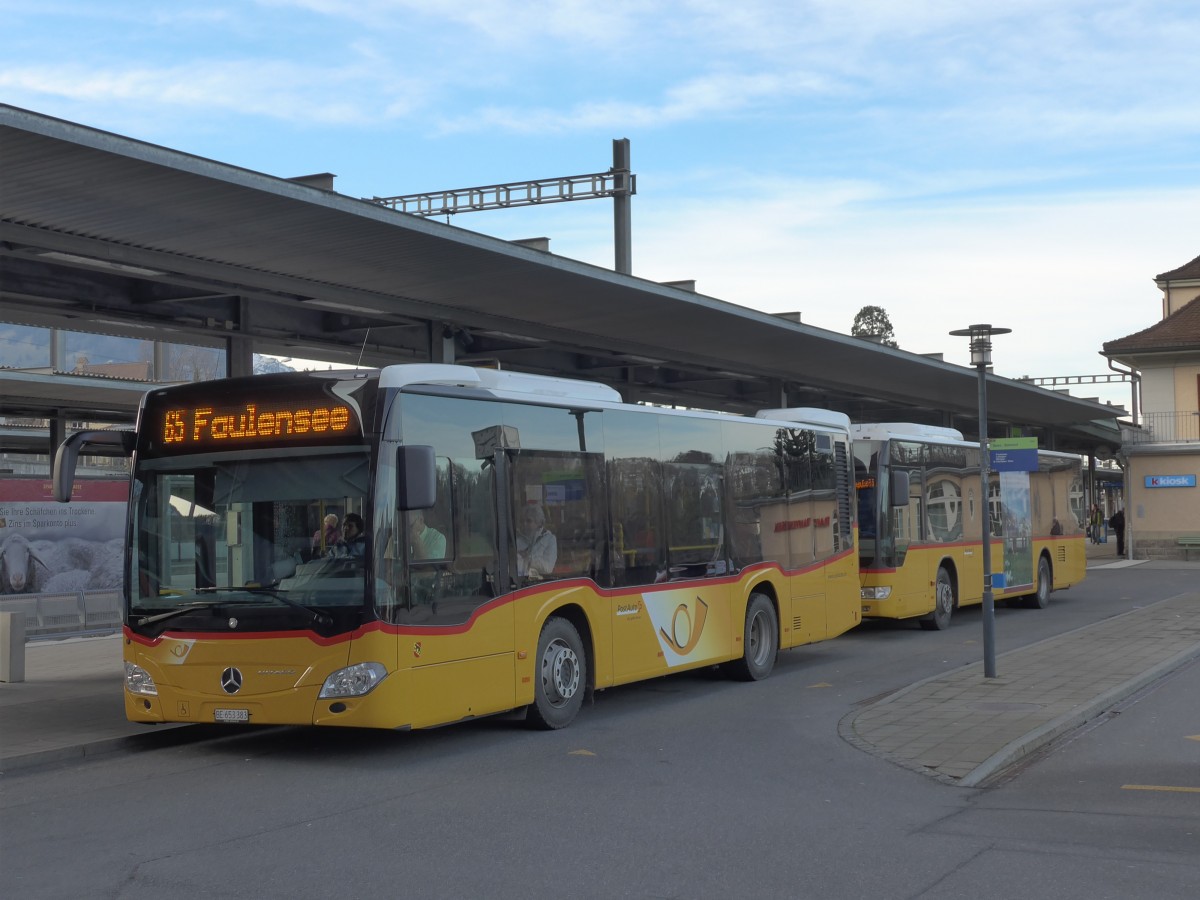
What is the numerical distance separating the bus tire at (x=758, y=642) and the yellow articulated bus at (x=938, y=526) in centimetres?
407

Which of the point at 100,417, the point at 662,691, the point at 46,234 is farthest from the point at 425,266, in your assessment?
the point at 100,417

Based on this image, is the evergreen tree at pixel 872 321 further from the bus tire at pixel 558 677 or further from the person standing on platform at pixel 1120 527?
the bus tire at pixel 558 677

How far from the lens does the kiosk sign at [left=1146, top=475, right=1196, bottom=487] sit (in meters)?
50.5

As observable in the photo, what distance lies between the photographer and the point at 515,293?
1834cm

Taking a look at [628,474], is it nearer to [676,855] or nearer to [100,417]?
[676,855]

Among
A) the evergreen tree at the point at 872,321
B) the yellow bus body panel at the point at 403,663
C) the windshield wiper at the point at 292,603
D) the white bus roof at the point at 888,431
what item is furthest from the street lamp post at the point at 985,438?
the evergreen tree at the point at 872,321

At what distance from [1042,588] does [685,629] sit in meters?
15.5

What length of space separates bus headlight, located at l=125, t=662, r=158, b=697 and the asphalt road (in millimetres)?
551

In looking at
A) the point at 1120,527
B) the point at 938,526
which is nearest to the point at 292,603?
the point at 938,526

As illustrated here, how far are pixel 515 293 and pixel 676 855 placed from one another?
1212 centimetres

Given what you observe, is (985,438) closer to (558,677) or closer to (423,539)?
(558,677)

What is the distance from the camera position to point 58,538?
20578mm

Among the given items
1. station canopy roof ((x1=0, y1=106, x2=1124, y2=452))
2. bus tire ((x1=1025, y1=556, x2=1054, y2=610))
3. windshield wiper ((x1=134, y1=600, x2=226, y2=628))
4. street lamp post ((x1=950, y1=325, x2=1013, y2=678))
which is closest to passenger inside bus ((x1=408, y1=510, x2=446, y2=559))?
windshield wiper ((x1=134, y1=600, x2=226, y2=628))

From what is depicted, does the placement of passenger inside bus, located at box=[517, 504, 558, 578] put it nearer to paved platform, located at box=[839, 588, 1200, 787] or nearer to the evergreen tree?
paved platform, located at box=[839, 588, 1200, 787]
